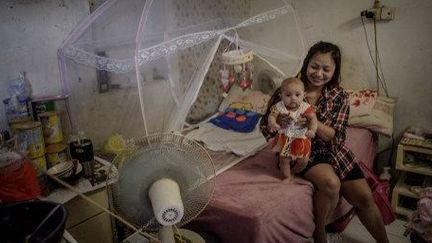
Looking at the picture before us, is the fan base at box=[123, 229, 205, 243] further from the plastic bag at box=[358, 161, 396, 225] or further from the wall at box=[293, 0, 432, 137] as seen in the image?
the wall at box=[293, 0, 432, 137]

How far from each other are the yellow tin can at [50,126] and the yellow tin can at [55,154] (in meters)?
0.03

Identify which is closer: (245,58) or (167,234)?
(167,234)

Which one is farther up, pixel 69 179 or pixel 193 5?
pixel 193 5

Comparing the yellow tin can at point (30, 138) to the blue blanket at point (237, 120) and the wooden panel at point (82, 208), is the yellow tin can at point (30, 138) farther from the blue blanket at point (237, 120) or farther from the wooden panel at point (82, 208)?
the blue blanket at point (237, 120)

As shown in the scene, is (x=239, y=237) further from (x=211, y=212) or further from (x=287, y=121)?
(x=287, y=121)

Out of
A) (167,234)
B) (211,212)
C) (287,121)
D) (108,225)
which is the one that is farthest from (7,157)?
(287,121)

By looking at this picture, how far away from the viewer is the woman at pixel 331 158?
200 cm

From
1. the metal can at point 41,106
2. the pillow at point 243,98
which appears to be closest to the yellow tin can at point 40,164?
the metal can at point 41,106

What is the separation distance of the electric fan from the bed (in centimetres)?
48

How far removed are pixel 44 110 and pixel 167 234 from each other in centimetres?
118

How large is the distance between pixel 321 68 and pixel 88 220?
1.59m

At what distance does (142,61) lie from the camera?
6.44 ft

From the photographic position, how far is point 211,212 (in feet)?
6.12

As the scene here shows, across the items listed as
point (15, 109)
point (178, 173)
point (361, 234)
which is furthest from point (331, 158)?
point (15, 109)
